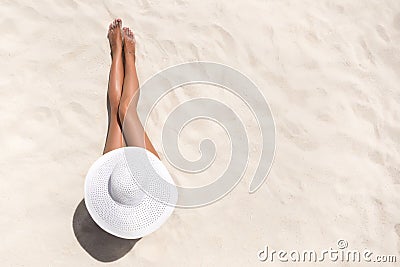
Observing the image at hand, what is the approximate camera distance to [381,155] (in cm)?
359

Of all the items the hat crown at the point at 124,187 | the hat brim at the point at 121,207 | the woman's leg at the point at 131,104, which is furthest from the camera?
the woman's leg at the point at 131,104

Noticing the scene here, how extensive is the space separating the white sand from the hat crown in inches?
21.0

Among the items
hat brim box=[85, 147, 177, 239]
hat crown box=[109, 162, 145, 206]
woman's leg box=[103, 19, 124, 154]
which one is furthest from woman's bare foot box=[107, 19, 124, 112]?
hat crown box=[109, 162, 145, 206]

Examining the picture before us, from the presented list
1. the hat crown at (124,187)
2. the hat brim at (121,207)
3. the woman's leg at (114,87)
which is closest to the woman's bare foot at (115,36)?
the woman's leg at (114,87)

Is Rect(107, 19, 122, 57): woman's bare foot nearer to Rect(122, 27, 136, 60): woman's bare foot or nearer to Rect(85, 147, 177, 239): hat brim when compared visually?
Rect(122, 27, 136, 60): woman's bare foot

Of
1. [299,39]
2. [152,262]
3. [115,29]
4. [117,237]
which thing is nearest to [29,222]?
[117,237]

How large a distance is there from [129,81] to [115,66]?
0.16m

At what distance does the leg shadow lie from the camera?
3.19m

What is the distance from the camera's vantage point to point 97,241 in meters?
3.22

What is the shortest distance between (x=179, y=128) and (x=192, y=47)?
62cm

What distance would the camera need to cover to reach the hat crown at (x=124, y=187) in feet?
8.88

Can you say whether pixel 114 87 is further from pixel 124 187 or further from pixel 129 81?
pixel 124 187

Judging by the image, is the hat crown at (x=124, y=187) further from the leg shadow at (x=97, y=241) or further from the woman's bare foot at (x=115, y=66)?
the woman's bare foot at (x=115, y=66)

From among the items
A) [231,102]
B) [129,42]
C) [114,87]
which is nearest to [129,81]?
[114,87]
